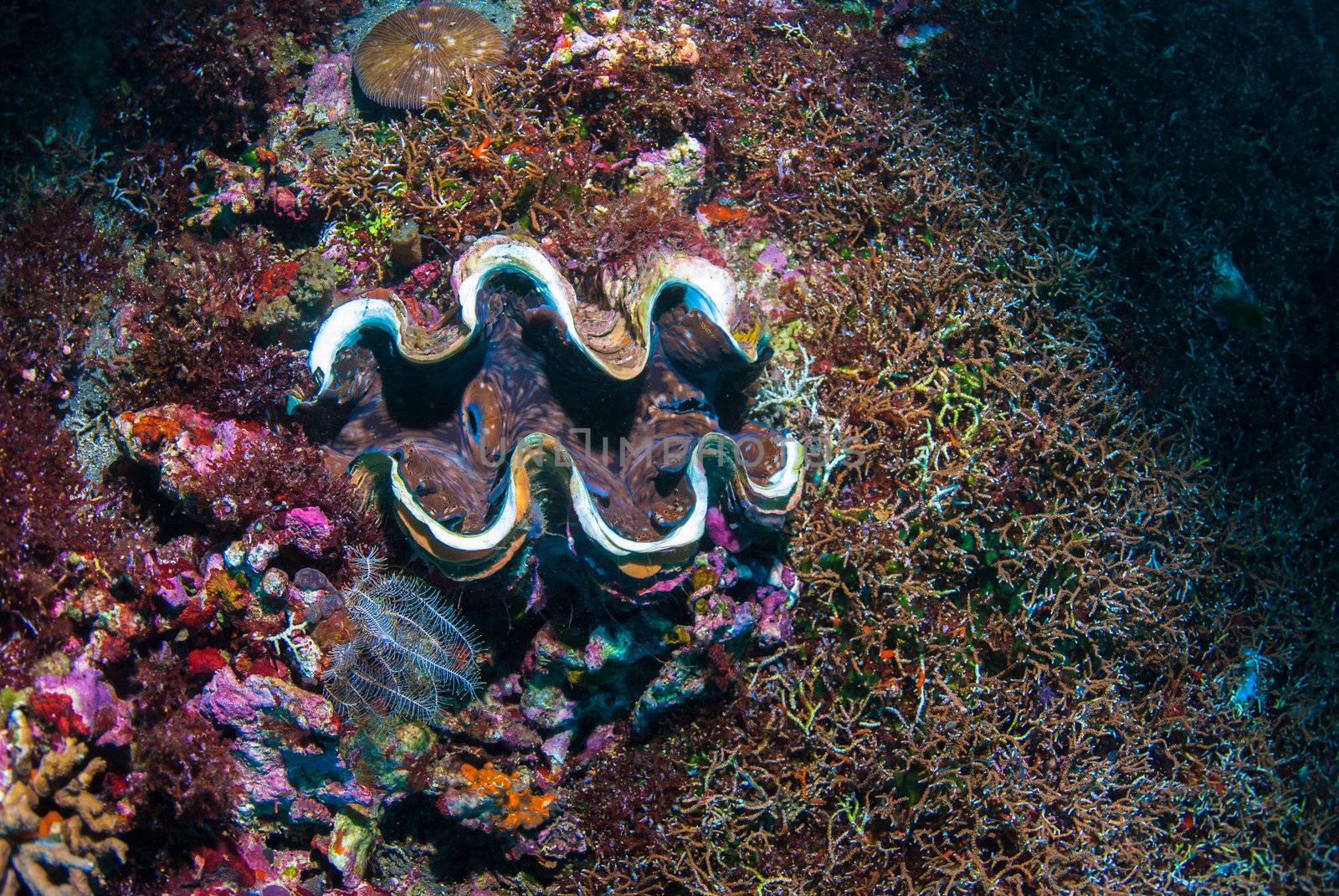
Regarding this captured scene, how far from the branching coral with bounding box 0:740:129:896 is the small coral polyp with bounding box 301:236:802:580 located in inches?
54.6

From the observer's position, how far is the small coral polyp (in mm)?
2561

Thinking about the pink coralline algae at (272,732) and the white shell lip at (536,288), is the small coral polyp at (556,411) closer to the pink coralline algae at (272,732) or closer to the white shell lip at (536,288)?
the white shell lip at (536,288)

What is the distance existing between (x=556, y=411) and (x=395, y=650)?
1.24 meters

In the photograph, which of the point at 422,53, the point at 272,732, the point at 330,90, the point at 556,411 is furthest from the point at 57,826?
the point at 422,53

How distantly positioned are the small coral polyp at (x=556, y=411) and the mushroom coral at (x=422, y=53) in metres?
1.36

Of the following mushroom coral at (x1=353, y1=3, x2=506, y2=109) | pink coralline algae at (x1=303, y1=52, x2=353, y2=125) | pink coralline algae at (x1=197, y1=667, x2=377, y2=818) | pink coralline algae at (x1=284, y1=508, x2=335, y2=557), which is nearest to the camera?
pink coralline algae at (x1=197, y1=667, x2=377, y2=818)

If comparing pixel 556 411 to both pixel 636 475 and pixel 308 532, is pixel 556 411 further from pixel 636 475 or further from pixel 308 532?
pixel 308 532

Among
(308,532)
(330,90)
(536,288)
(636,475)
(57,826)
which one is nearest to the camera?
(57,826)

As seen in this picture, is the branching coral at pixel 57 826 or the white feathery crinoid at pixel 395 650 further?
the white feathery crinoid at pixel 395 650

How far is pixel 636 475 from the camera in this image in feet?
9.91

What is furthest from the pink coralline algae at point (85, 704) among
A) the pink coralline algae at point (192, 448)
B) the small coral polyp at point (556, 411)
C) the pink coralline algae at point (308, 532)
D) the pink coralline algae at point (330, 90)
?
the pink coralline algae at point (330, 90)

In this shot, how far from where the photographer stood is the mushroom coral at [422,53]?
143 inches

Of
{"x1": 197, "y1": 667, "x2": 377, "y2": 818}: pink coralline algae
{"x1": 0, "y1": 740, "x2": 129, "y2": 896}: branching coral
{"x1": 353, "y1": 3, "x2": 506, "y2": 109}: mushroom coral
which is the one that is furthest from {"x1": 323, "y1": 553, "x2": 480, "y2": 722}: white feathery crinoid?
{"x1": 353, "y1": 3, "x2": 506, "y2": 109}: mushroom coral

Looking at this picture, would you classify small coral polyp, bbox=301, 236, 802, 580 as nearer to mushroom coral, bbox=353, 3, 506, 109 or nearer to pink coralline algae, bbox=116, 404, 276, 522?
pink coralline algae, bbox=116, 404, 276, 522
